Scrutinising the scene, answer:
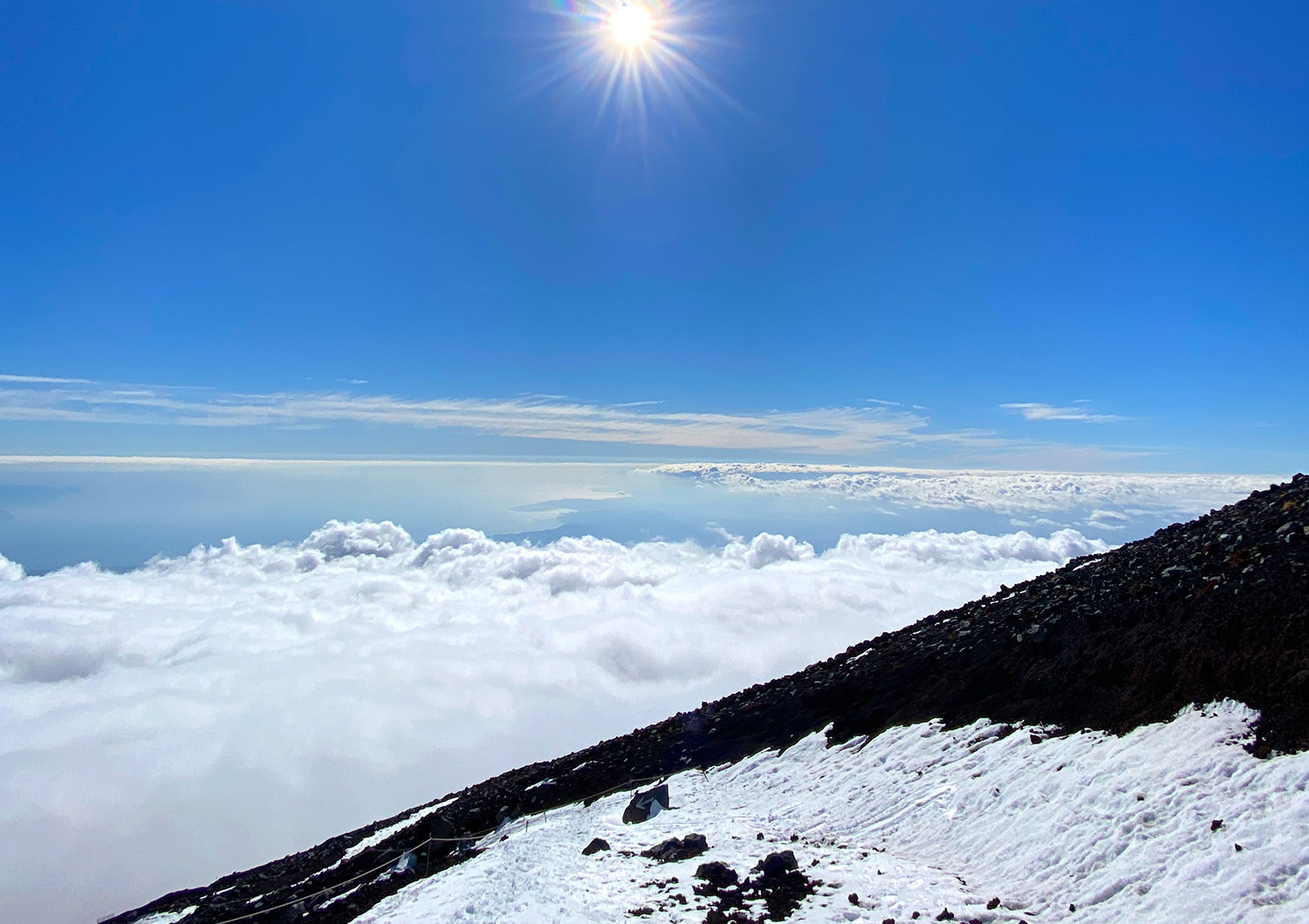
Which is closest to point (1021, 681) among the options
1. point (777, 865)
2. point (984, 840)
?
point (984, 840)

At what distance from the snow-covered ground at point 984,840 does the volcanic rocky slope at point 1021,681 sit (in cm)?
154

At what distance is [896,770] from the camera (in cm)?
2030

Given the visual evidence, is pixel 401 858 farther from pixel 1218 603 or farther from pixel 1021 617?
pixel 1218 603

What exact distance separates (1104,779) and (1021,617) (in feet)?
47.7

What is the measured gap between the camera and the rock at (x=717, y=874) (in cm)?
1486

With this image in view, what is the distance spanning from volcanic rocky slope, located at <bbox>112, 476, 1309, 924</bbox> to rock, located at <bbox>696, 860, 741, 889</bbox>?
11.5 m

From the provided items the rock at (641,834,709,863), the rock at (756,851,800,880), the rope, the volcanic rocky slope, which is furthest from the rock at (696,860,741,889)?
the rope

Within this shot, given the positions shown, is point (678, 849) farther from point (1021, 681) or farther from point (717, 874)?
point (1021, 681)

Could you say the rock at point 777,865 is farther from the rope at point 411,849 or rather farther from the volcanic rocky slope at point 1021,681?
the rope at point 411,849

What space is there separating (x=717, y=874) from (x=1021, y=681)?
14.5 m

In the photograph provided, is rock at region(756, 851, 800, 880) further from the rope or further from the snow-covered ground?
the rope

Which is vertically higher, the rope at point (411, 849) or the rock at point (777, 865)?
the rock at point (777, 865)

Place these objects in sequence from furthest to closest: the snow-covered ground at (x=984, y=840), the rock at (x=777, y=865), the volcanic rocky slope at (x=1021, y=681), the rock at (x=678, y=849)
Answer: the rock at (x=678, y=849) → the volcanic rocky slope at (x=1021, y=681) → the rock at (x=777, y=865) → the snow-covered ground at (x=984, y=840)

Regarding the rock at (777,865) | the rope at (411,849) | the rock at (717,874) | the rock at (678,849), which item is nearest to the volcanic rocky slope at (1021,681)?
the rope at (411,849)
